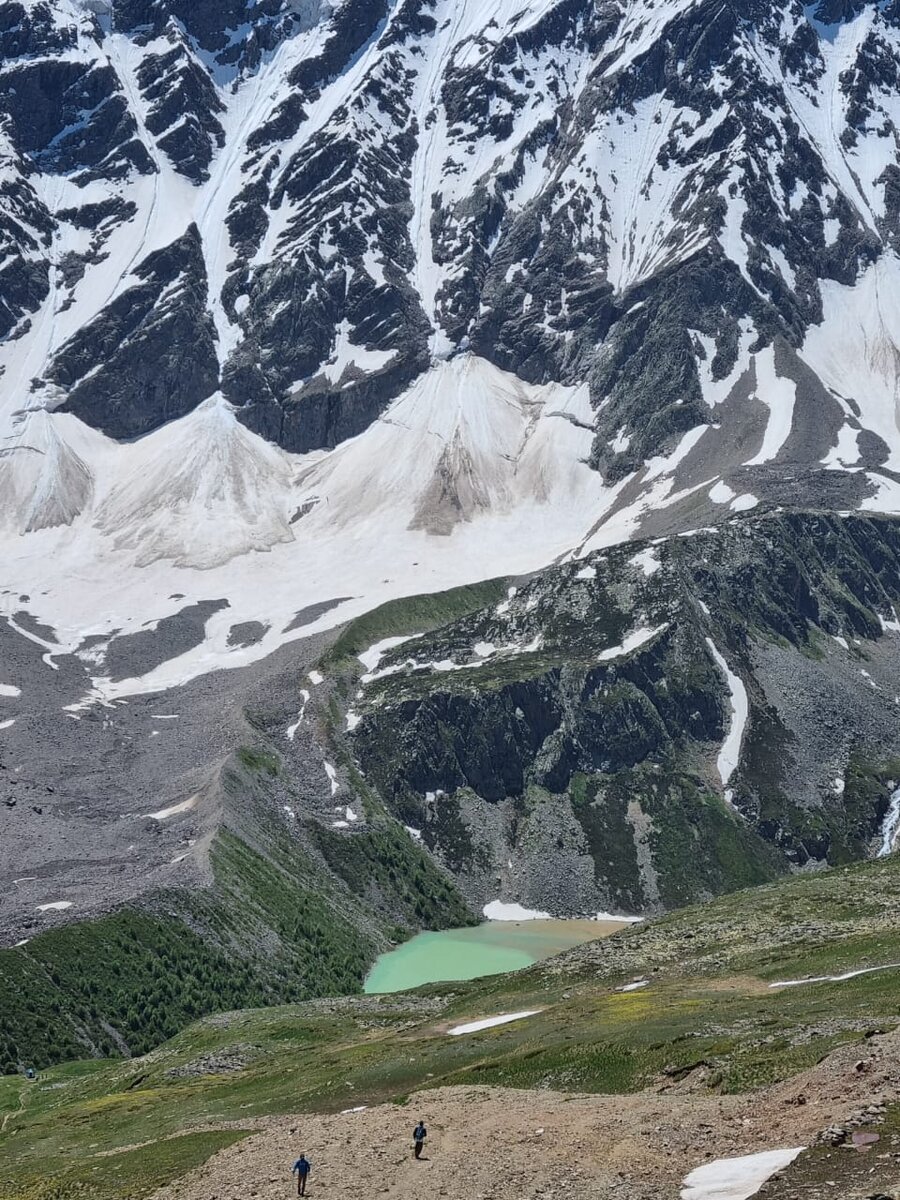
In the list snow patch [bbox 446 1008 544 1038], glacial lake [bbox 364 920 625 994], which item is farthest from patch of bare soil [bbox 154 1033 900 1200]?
glacial lake [bbox 364 920 625 994]

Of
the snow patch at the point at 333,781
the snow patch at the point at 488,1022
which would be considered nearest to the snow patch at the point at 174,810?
the snow patch at the point at 333,781

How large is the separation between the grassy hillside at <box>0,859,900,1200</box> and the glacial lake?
1560 inches

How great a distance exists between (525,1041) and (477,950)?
99.0 meters

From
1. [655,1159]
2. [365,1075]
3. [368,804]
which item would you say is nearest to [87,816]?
[368,804]

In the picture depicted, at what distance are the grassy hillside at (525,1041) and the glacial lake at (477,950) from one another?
3961cm

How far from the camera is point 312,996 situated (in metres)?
137

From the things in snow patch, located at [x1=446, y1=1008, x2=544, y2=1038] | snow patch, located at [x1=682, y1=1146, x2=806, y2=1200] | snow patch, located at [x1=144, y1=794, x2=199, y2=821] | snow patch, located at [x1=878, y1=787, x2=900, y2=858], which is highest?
snow patch, located at [x1=682, y1=1146, x2=806, y2=1200]

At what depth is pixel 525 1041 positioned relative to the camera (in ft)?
212

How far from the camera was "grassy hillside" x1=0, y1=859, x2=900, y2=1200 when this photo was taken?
52156 mm

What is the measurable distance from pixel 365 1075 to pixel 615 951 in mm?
38430

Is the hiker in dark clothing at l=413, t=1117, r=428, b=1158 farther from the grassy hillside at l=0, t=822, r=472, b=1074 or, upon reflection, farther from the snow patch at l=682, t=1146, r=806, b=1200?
the grassy hillside at l=0, t=822, r=472, b=1074

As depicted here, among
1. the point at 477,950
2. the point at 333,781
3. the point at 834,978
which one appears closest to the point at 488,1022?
the point at 834,978

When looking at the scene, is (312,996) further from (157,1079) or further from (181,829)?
(157,1079)

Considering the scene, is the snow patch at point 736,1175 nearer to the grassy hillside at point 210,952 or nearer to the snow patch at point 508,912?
the grassy hillside at point 210,952
